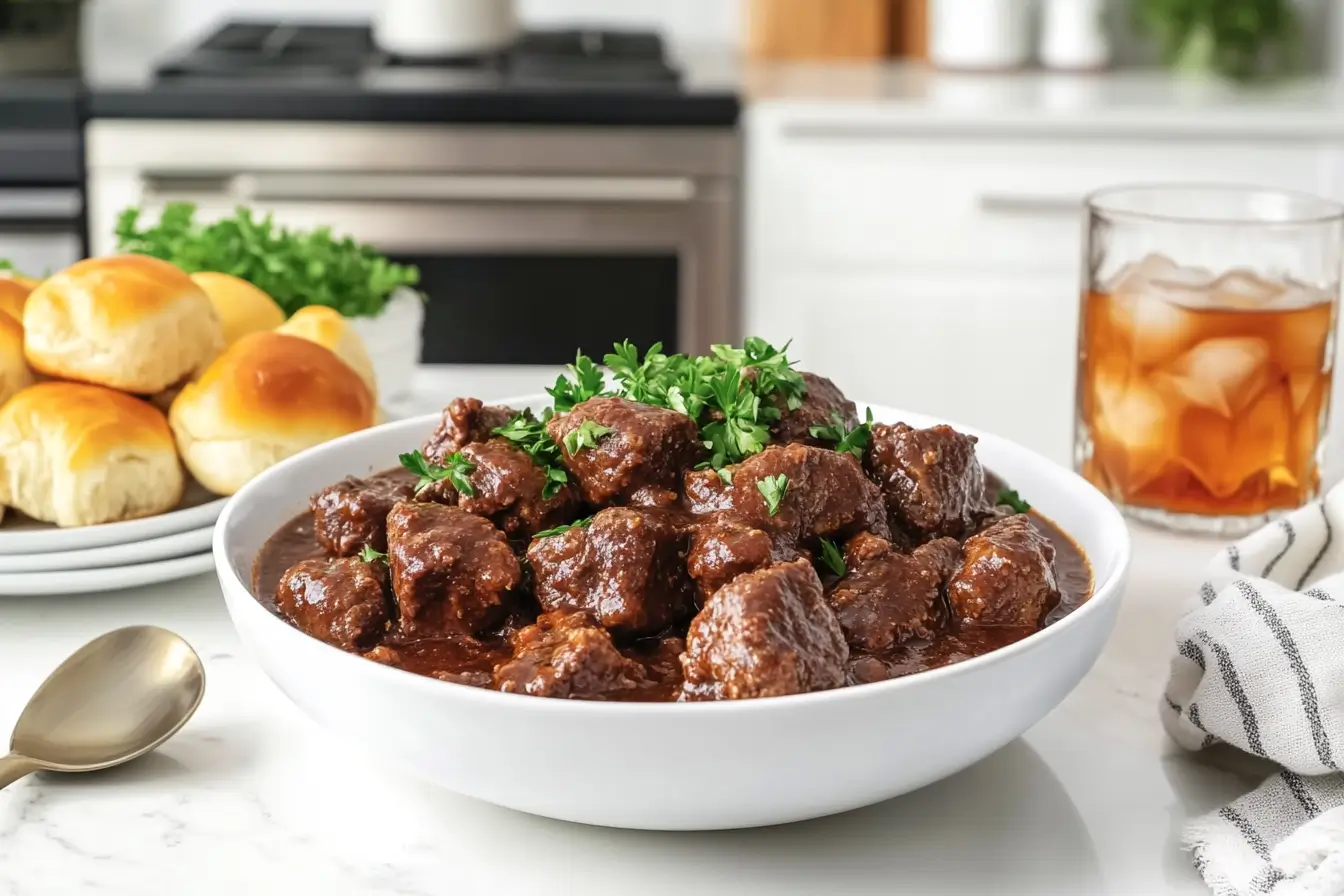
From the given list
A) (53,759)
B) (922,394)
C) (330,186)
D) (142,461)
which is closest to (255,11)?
(330,186)

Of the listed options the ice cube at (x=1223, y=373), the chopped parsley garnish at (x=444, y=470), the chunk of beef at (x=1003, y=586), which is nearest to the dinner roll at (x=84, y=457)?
the chopped parsley garnish at (x=444, y=470)

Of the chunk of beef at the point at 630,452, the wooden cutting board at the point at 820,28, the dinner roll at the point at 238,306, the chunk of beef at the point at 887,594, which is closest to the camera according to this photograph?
the chunk of beef at the point at 887,594

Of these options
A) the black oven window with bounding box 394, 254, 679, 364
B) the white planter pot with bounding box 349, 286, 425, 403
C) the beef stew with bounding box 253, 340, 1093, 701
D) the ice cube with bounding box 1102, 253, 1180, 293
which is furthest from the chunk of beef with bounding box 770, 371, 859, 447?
the black oven window with bounding box 394, 254, 679, 364

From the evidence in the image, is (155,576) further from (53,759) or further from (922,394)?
(922,394)

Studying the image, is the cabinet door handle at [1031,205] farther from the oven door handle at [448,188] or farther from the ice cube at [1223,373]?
the ice cube at [1223,373]

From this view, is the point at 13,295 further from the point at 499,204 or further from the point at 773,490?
the point at 499,204

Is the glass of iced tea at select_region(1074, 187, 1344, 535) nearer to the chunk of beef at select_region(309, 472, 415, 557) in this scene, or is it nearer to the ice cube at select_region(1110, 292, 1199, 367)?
the ice cube at select_region(1110, 292, 1199, 367)
